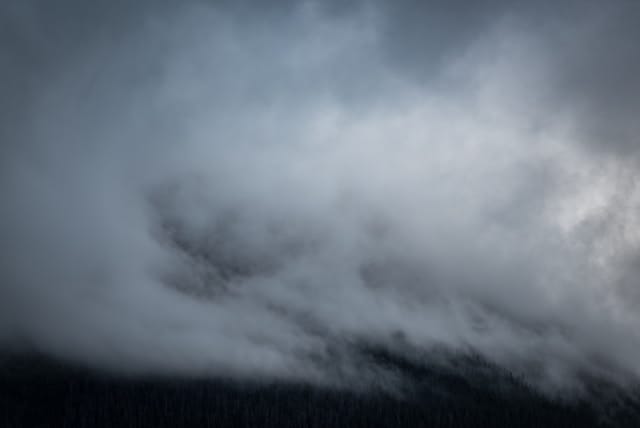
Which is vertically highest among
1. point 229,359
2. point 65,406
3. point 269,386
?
point 229,359

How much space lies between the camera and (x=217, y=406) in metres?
131

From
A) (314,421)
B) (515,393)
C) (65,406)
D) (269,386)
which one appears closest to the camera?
(65,406)

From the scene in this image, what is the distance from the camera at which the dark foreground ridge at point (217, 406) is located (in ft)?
387

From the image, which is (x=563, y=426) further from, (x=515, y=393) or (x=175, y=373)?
(x=175, y=373)

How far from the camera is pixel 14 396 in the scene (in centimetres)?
12125

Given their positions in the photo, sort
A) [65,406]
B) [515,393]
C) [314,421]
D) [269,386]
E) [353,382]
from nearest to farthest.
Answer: [65,406]
[314,421]
[269,386]
[353,382]
[515,393]

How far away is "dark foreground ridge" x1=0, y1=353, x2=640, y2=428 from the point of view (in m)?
118

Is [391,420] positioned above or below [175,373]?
below

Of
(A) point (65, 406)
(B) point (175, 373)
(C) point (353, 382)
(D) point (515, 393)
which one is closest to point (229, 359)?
(B) point (175, 373)

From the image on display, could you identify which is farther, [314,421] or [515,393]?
[515,393]

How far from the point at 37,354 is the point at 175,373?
46.6m

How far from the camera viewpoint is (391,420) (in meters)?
136

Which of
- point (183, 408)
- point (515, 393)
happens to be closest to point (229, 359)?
point (183, 408)

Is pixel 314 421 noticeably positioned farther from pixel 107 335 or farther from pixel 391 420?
pixel 107 335
